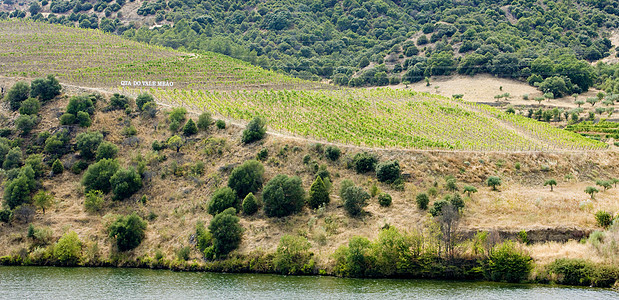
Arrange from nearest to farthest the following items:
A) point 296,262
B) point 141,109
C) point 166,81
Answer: point 296,262 → point 141,109 → point 166,81

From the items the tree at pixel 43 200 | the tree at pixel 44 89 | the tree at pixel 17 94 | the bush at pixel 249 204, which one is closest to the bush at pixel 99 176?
the tree at pixel 43 200

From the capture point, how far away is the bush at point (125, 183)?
66.7m

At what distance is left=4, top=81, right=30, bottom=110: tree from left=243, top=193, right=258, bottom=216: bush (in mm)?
38827

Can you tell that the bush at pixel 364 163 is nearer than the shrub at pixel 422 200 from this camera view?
No

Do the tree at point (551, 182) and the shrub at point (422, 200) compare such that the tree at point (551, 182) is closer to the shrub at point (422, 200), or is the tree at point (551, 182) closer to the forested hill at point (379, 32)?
the shrub at point (422, 200)

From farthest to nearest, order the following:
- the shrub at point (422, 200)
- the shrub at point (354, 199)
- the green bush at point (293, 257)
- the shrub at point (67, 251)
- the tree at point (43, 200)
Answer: the tree at point (43, 200) → the shrub at point (354, 199) → the shrub at point (422, 200) → the shrub at point (67, 251) → the green bush at point (293, 257)

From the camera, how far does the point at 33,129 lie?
255 ft

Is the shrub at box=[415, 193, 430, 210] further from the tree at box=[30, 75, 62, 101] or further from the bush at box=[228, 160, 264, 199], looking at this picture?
the tree at box=[30, 75, 62, 101]

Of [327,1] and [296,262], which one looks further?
[327,1]

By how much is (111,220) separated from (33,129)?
2214 centimetres

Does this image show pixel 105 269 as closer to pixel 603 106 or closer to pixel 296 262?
pixel 296 262

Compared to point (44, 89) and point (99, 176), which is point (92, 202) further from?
point (44, 89)

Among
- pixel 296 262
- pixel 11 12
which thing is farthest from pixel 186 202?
pixel 11 12

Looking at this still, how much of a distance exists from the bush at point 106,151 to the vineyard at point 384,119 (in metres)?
12.6
